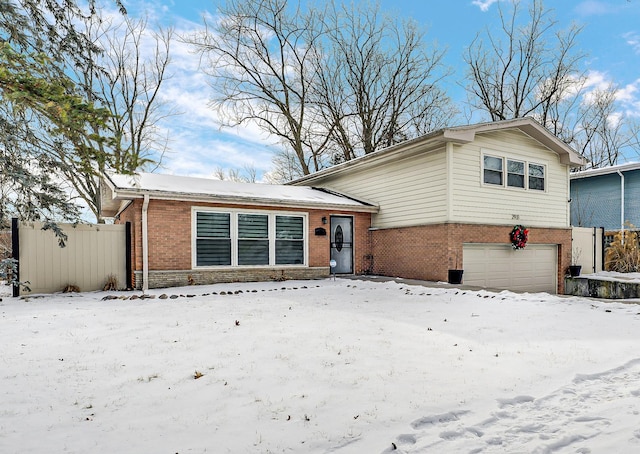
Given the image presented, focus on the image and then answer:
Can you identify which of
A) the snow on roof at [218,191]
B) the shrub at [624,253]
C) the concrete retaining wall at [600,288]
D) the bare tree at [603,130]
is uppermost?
the bare tree at [603,130]

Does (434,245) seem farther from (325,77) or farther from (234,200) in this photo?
(325,77)

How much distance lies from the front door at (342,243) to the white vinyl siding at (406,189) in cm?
99

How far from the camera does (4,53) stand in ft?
9.72

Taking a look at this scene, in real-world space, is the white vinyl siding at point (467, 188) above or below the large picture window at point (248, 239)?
above

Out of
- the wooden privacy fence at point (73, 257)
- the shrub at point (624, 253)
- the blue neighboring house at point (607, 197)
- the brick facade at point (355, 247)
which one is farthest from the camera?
the blue neighboring house at point (607, 197)

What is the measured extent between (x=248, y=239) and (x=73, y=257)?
451cm

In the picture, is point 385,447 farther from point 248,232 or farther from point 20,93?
point 248,232

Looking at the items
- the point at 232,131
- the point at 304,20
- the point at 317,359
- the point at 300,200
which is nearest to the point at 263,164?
the point at 232,131

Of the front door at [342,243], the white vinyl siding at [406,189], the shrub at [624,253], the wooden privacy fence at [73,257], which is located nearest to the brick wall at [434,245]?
the white vinyl siding at [406,189]

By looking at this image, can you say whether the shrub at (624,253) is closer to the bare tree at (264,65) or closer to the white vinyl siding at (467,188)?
the white vinyl siding at (467,188)

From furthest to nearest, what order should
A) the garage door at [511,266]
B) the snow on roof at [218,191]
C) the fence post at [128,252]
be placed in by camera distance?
the garage door at [511,266]
the fence post at [128,252]
the snow on roof at [218,191]

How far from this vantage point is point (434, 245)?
11227 millimetres

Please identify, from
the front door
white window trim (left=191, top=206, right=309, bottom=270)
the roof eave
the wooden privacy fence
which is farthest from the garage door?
the wooden privacy fence

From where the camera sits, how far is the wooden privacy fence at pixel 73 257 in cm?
929
